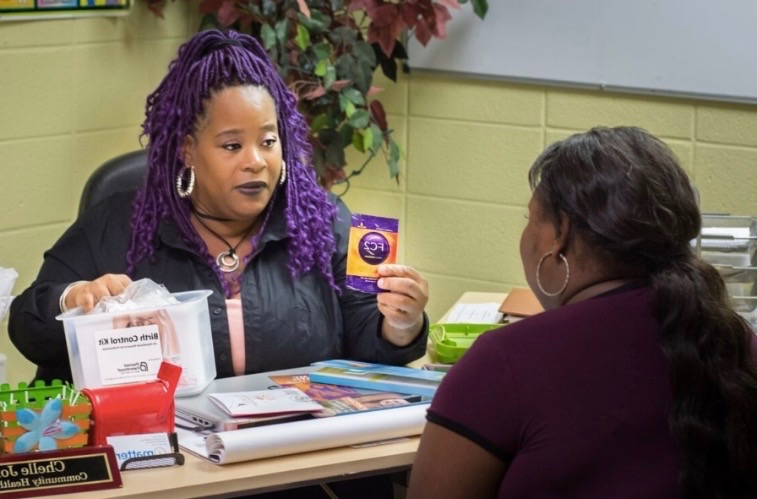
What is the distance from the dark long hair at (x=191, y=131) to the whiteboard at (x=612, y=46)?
1.12 metres

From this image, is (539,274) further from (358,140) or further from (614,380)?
(358,140)

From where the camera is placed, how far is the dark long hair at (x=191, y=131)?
7.63ft

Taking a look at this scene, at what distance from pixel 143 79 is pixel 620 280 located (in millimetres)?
2097

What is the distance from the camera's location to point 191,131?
7.72ft

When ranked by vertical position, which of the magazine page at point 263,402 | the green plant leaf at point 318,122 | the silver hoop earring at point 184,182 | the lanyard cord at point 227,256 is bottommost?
the magazine page at point 263,402

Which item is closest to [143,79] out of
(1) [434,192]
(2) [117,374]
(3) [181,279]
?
(1) [434,192]

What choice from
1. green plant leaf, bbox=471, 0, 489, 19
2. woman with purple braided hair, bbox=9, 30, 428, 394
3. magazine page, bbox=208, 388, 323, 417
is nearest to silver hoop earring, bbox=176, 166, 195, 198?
woman with purple braided hair, bbox=9, 30, 428, 394

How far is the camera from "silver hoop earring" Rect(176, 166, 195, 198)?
2365mm

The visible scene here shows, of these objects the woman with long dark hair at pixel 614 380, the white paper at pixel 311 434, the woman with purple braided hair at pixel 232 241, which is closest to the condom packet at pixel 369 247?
the woman with purple braided hair at pixel 232 241

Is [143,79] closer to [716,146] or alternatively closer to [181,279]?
[181,279]

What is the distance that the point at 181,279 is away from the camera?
2301 mm

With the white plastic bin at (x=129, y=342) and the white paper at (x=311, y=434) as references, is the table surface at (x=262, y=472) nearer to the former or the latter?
the white paper at (x=311, y=434)

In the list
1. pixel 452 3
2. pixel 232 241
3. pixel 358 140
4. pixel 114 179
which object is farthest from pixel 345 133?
pixel 232 241

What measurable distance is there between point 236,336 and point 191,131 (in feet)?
1.42
